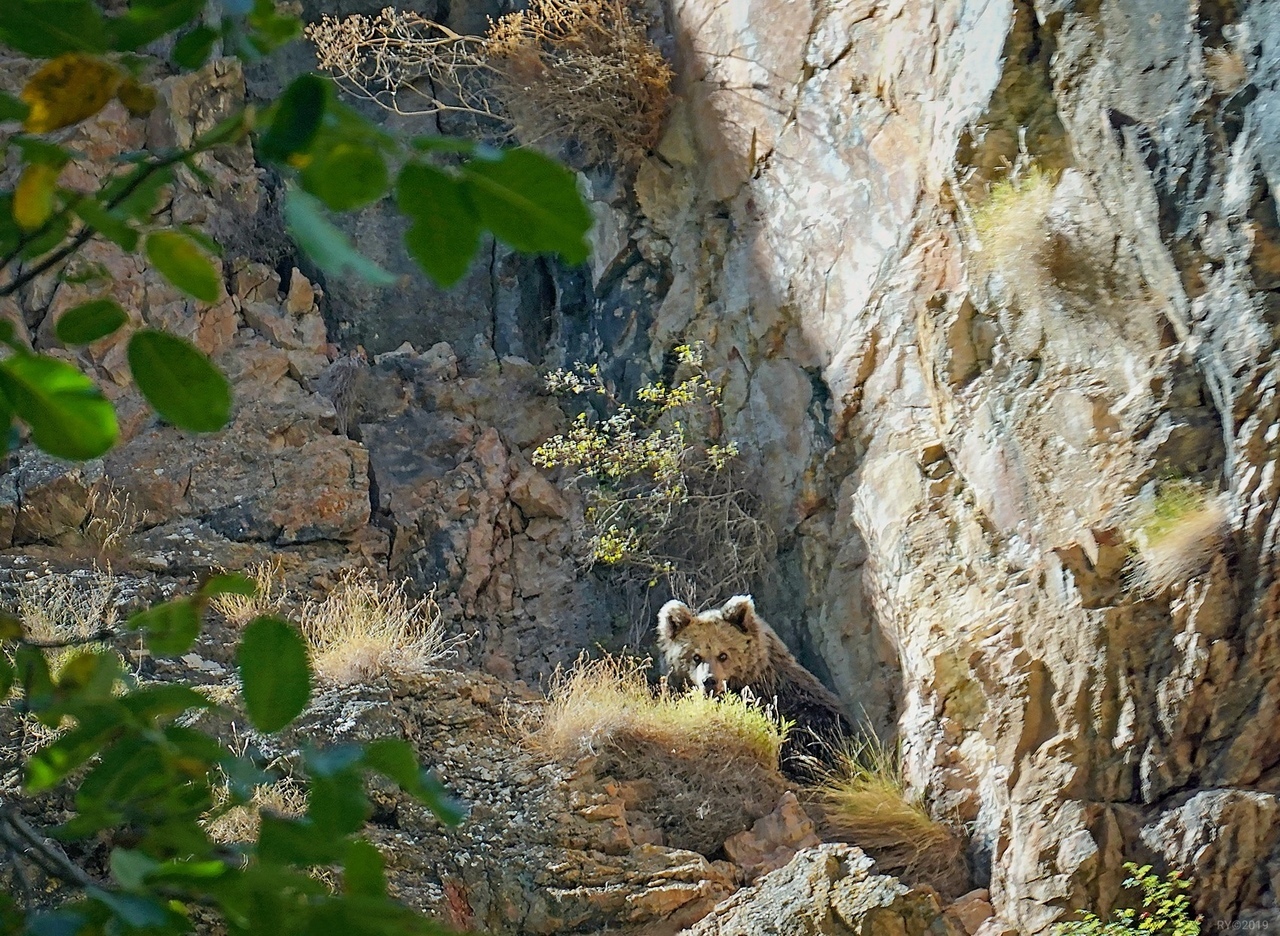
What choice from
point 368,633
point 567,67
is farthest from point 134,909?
point 567,67

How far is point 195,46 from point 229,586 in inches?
15.7

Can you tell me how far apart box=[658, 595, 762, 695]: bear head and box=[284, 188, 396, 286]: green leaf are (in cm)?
570

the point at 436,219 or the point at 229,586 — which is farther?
the point at 229,586

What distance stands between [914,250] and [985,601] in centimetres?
187

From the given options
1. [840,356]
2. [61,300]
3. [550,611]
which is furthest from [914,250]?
[61,300]

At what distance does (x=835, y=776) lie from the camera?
5.73 metres

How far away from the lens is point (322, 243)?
689 mm

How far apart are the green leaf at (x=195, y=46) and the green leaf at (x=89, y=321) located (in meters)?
0.19

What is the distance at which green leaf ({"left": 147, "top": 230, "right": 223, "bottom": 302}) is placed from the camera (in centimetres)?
78

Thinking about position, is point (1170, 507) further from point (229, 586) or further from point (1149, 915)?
point (229, 586)

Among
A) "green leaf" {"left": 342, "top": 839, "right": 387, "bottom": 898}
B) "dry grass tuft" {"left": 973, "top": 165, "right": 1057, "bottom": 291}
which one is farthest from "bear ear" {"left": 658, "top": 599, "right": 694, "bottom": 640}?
"green leaf" {"left": 342, "top": 839, "right": 387, "bottom": 898}

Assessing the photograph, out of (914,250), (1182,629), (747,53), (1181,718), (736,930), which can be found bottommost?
(736,930)

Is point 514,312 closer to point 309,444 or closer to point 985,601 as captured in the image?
point 309,444

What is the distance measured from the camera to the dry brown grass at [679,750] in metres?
5.30
